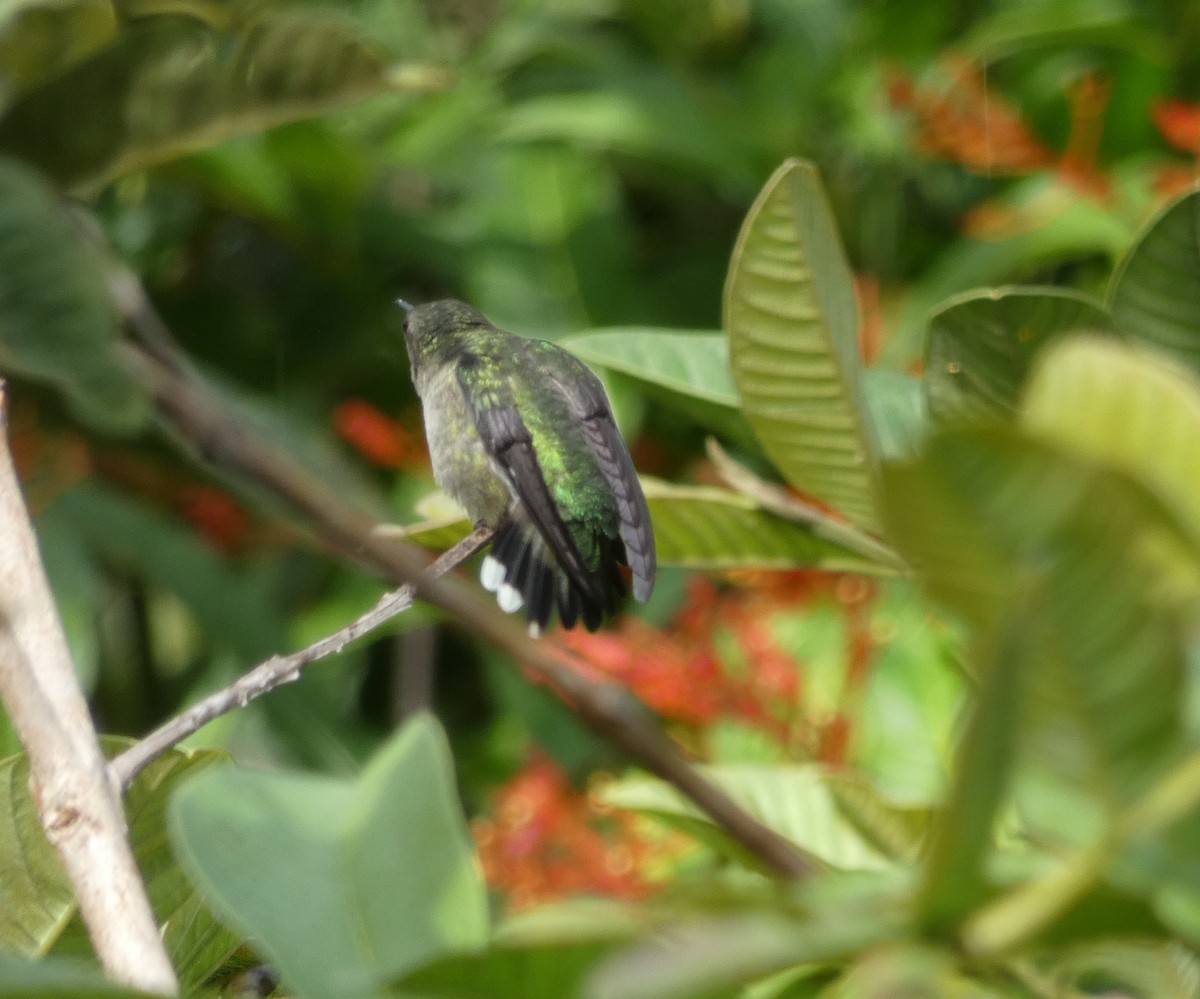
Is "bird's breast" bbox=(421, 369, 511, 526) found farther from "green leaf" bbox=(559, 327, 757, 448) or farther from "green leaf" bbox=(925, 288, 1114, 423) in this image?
"green leaf" bbox=(925, 288, 1114, 423)

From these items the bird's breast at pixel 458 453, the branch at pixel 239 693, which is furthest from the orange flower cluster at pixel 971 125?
the branch at pixel 239 693

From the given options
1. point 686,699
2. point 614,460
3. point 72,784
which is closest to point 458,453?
point 614,460

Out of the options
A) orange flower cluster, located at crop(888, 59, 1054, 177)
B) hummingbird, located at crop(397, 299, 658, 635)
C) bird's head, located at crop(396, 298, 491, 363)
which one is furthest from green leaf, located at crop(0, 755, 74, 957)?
orange flower cluster, located at crop(888, 59, 1054, 177)

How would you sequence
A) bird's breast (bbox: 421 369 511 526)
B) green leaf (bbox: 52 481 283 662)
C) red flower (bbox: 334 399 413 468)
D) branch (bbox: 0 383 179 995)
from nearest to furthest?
branch (bbox: 0 383 179 995) < bird's breast (bbox: 421 369 511 526) < red flower (bbox: 334 399 413 468) < green leaf (bbox: 52 481 283 662)

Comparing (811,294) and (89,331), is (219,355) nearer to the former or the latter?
(89,331)

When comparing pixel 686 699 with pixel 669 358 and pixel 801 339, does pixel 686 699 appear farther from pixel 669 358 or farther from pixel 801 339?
pixel 801 339

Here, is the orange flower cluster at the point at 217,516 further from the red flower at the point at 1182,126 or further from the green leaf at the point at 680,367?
the green leaf at the point at 680,367
